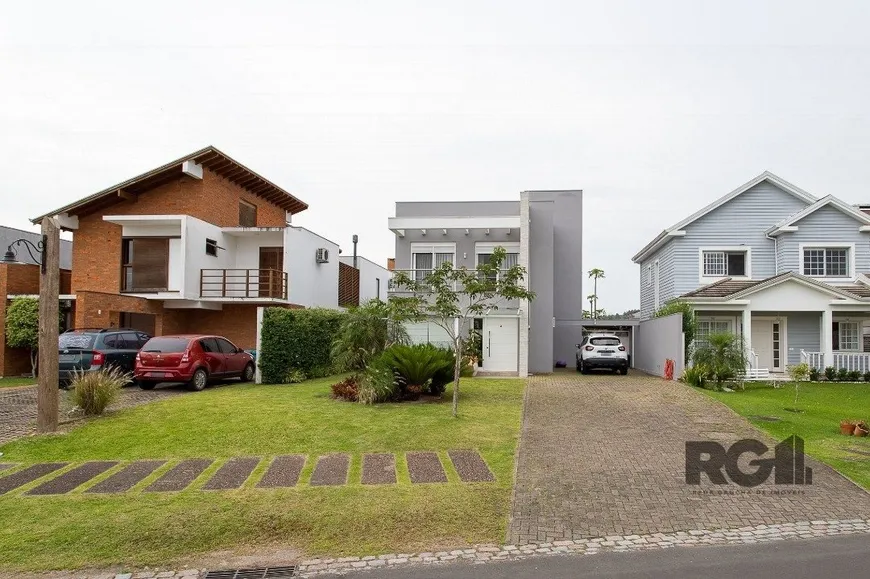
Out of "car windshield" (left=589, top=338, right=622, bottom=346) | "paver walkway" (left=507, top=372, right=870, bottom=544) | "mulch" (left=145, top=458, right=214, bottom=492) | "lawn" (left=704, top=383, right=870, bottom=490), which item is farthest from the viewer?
"car windshield" (left=589, top=338, right=622, bottom=346)

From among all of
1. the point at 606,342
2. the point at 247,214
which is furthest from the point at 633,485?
the point at 247,214

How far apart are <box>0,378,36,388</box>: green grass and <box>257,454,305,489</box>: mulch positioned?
14.7m

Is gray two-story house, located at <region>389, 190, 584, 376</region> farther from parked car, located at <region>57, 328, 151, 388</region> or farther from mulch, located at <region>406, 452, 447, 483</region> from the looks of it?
mulch, located at <region>406, 452, 447, 483</region>

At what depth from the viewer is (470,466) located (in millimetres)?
9289

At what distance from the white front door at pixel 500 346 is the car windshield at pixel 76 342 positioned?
1241cm

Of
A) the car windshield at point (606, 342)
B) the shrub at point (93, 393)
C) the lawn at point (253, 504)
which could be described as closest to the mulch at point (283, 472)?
the lawn at point (253, 504)

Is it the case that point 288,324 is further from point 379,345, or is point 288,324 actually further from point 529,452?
point 529,452

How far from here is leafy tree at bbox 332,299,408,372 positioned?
1845 centimetres

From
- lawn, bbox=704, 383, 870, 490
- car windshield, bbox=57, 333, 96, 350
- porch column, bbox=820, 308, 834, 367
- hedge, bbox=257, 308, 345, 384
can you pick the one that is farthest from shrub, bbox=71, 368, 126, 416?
porch column, bbox=820, 308, 834, 367

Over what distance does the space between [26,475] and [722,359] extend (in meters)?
17.7

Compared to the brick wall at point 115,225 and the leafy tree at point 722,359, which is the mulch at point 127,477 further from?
the brick wall at point 115,225

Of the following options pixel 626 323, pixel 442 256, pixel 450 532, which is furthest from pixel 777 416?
pixel 626 323

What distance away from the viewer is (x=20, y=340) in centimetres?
2295

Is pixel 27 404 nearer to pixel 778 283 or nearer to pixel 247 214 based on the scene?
pixel 247 214
